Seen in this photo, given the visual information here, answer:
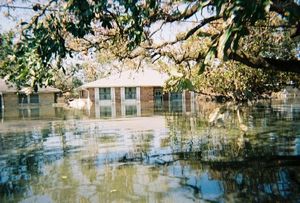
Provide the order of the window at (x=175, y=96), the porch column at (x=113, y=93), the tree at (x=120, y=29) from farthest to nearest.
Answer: the window at (x=175, y=96)
the porch column at (x=113, y=93)
the tree at (x=120, y=29)

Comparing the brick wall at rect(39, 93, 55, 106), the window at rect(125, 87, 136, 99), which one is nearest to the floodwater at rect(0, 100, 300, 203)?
the window at rect(125, 87, 136, 99)

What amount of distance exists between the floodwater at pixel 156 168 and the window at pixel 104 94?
37.7 metres

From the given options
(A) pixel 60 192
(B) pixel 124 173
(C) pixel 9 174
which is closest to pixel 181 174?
(B) pixel 124 173

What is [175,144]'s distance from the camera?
47.4 ft

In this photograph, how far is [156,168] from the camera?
10.3 m

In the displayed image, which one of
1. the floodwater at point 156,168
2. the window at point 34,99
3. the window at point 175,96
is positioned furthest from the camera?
the window at point 175,96

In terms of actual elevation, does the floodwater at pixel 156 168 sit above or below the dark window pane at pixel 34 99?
below

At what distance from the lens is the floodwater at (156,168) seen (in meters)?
7.96

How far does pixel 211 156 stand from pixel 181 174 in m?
2.36

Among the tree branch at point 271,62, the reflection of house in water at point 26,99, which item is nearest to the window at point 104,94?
the reflection of house in water at point 26,99

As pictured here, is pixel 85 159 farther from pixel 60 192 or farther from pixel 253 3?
pixel 253 3

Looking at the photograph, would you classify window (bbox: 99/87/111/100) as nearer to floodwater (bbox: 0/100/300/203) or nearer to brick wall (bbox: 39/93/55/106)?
brick wall (bbox: 39/93/55/106)

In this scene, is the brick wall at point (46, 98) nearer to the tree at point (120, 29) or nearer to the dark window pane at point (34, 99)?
the dark window pane at point (34, 99)

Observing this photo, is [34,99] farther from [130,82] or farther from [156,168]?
[156,168]
